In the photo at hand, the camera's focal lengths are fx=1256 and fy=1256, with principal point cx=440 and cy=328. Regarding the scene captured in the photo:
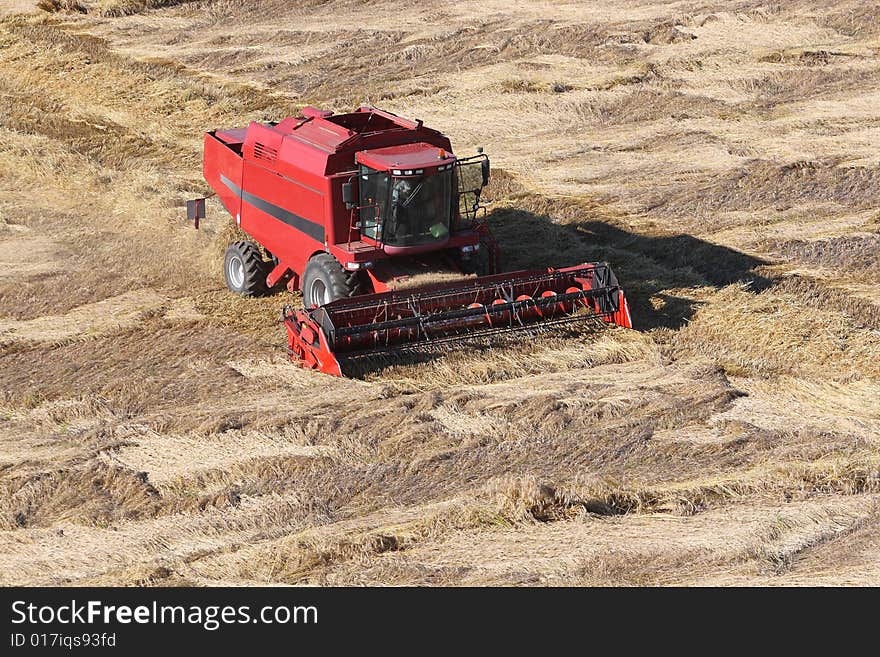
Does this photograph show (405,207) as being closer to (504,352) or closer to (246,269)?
(504,352)

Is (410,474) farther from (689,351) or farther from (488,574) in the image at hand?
(689,351)

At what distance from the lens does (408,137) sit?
14117mm

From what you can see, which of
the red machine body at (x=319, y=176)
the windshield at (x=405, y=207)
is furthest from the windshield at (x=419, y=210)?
the red machine body at (x=319, y=176)

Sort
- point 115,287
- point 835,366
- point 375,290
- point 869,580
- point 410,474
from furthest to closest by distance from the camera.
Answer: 1. point 115,287
2. point 375,290
3. point 835,366
4. point 410,474
5. point 869,580

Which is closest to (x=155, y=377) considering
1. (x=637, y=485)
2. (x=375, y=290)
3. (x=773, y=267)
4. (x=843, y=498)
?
(x=375, y=290)

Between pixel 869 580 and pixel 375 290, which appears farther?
pixel 375 290

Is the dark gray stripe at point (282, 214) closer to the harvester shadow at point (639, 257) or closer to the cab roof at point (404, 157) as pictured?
the cab roof at point (404, 157)

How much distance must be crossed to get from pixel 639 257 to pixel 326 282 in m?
4.62

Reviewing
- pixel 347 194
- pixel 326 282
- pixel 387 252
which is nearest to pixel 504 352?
pixel 387 252

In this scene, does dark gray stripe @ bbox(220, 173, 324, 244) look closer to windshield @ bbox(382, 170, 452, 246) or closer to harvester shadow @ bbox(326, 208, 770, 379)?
windshield @ bbox(382, 170, 452, 246)

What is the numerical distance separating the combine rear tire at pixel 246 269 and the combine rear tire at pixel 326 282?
123 centimetres

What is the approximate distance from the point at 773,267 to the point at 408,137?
5.06 metres

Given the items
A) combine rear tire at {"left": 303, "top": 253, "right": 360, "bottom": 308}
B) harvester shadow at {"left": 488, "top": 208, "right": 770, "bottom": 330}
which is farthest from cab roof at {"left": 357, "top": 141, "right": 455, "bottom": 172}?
harvester shadow at {"left": 488, "top": 208, "right": 770, "bottom": 330}

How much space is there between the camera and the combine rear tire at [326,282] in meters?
13.5
